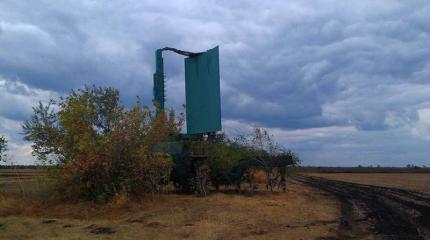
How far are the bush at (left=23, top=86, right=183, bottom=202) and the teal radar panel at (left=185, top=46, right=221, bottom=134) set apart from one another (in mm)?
7128

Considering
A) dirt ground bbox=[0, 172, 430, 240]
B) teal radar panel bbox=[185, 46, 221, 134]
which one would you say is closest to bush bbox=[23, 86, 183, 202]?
dirt ground bbox=[0, 172, 430, 240]

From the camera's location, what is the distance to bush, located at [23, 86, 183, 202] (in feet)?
73.8

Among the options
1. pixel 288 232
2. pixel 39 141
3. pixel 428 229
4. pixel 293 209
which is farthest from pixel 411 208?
pixel 39 141

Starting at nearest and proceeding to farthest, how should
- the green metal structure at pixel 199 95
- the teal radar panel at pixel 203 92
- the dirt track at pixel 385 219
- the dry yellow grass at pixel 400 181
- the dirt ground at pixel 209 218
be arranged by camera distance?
1. the dirt track at pixel 385 219
2. the dirt ground at pixel 209 218
3. the green metal structure at pixel 199 95
4. the teal radar panel at pixel 203 92
5. the dry yellow grass at pixel 400 181

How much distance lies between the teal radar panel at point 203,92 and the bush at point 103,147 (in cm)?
713

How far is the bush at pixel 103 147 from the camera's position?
73.8ft

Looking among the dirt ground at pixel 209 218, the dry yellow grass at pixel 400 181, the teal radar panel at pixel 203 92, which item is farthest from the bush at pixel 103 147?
the dry yellow grass at pixel 400 181

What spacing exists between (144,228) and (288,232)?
14.0ft

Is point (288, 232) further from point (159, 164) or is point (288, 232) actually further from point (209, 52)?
point (209, 52)

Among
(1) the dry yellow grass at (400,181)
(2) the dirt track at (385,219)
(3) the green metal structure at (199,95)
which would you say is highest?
(3) the green metal structure at (199,95)

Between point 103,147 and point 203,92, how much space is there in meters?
11.6

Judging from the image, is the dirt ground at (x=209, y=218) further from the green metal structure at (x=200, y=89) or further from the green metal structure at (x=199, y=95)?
the green metal structure at (x=200, y=89)

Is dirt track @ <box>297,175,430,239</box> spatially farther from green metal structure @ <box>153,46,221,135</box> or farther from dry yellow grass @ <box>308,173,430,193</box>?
dry yellow grass @ <box>308,173,430,193</box>

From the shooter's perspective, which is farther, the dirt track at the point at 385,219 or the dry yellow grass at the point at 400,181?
the dry yellow grass at the point at 400,181
